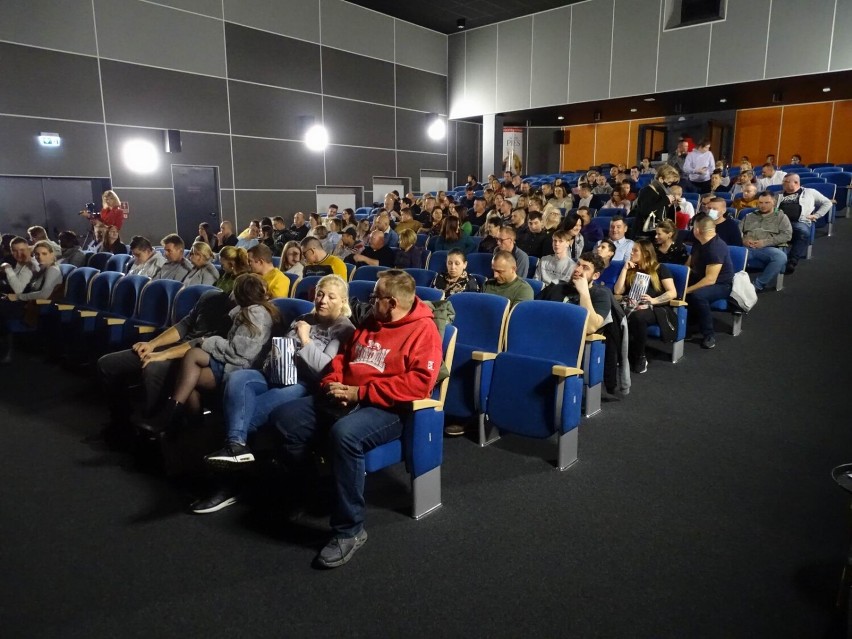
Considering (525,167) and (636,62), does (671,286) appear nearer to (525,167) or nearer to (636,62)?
(636,62)

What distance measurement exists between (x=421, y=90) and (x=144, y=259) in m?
9.40

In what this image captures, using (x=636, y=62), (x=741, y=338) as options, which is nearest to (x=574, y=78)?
(x=636, y=62)

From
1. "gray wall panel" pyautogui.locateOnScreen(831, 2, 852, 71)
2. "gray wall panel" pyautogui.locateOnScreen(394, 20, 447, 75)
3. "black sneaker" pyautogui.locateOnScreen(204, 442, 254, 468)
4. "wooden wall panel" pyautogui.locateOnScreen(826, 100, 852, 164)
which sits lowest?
"black sneaker" pyautogui.locateOnScreen(204, 442, 254, 468)

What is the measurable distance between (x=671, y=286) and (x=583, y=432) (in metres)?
1.60

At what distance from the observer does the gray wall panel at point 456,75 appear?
A: 13.0 m

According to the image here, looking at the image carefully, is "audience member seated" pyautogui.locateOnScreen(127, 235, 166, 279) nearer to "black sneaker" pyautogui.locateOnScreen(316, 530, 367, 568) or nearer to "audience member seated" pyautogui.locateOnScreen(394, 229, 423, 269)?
"audience member seated" pyautogui.locateOnScreen(394, 229, 423, 269)

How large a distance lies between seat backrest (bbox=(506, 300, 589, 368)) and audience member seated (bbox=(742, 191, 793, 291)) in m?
3.48

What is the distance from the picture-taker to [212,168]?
983cm

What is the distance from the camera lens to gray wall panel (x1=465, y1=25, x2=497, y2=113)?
12.3 m

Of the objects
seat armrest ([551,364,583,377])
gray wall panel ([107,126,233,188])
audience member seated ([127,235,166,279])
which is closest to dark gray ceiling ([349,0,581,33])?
gray wall panel ([107,126,233,188])

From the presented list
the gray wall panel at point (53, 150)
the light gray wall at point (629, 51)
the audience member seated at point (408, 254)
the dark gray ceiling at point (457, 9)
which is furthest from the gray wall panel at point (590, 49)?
the gray wall panel at point (53, 150)

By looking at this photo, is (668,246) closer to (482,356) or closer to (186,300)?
(482,356)

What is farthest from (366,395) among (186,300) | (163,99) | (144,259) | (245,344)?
(163,99)

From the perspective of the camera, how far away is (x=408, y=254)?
545cm
